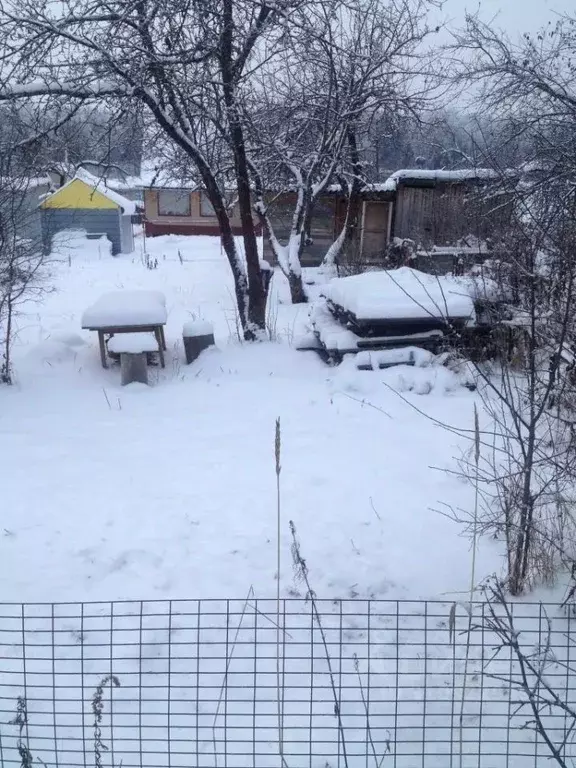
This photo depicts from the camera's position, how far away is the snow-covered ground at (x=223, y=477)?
381 centimetres

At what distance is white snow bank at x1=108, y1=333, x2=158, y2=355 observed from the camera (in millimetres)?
7613

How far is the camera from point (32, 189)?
830 cm

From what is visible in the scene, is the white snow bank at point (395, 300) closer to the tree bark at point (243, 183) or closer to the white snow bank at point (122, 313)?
the tree bark at point (243, 183)

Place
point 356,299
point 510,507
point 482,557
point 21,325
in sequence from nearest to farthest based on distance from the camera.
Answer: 1. point 510,507
2. point 482,557
3. point 356,299
4. point 21,325

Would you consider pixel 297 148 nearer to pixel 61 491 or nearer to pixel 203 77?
pixel 203 77

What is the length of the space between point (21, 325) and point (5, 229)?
137 inches

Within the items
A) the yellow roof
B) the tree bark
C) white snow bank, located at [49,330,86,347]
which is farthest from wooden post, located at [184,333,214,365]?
the yellow roof

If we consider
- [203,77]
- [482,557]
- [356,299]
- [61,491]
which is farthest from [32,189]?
[482,557]

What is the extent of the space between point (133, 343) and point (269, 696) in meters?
5.39

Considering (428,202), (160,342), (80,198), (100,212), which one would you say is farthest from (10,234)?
(80,198)

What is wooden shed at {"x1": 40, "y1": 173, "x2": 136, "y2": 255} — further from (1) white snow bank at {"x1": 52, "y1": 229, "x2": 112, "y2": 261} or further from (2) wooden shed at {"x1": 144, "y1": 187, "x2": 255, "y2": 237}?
(2) wooden shed at {"x1": 144, "y1": 187, "x2": 255, "y2": 237}

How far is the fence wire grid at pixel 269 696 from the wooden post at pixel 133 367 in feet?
14.4

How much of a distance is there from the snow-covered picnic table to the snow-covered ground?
47cm

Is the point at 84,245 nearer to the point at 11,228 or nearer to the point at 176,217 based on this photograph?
the point at 176,217
